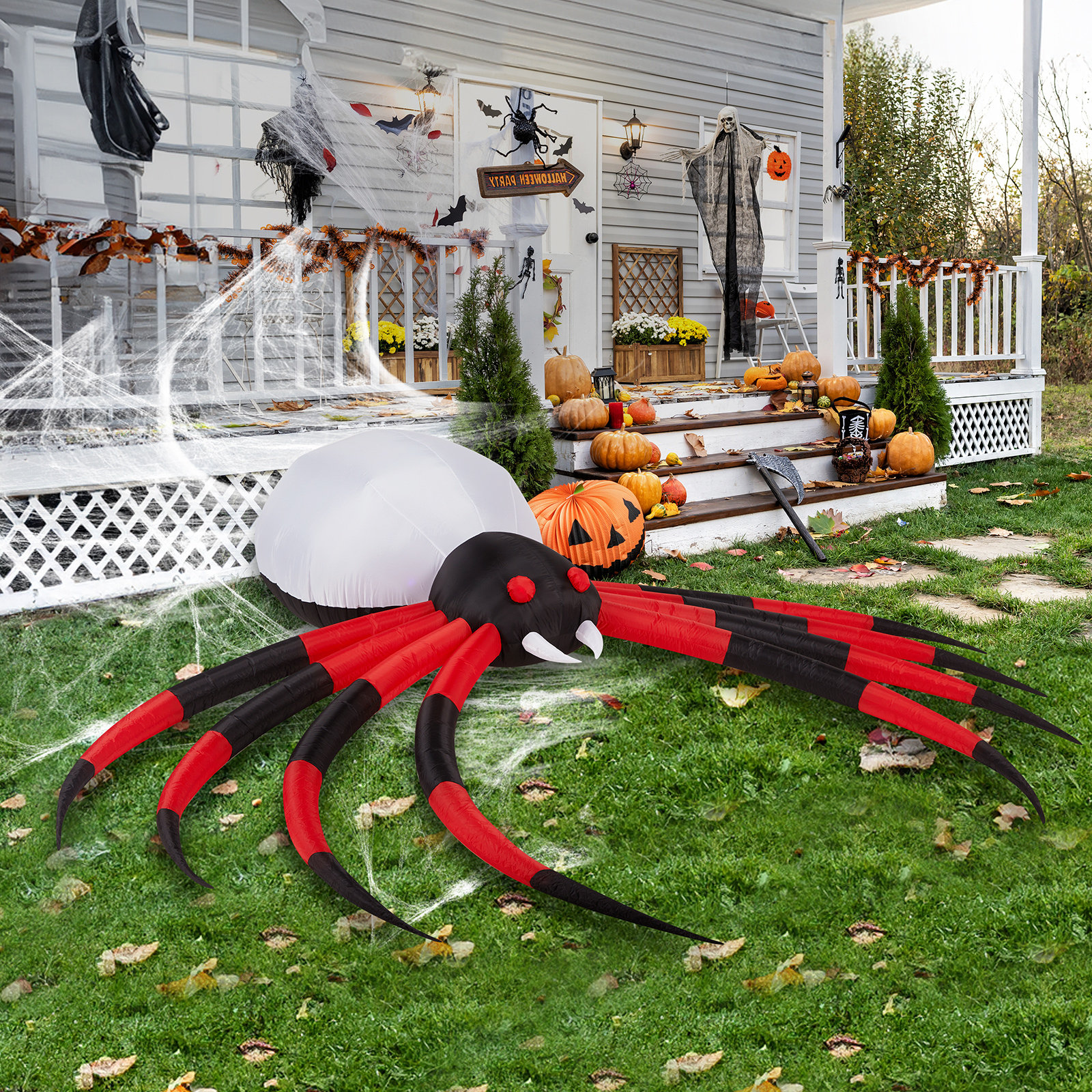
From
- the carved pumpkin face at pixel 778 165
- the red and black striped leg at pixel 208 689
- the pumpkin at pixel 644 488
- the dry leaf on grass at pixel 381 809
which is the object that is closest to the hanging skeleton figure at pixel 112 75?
the pumpkin at pixel 644 488

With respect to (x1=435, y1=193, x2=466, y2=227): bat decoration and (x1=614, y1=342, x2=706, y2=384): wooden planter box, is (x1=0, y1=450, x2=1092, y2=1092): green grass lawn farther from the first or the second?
(x1=614, y1=342, x2=706, y2=384): wooden planter box

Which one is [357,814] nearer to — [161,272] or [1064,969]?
[1064,969]

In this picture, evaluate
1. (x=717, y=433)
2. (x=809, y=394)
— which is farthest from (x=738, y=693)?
(x=809, y=394)

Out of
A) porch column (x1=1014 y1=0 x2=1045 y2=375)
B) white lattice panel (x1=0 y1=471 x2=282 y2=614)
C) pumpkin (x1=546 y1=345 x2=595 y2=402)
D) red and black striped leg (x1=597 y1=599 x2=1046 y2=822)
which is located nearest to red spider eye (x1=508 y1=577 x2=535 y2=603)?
red and black striped leg (x1=597 y1=599 x2=1046 y2=822)

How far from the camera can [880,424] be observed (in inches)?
300

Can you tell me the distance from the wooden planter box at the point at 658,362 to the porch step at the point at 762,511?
11.1 feet

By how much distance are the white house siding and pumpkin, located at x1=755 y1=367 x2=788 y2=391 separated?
2457 millimetres

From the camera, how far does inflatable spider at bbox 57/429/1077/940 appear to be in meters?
2.42

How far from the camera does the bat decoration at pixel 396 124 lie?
8.27 meters

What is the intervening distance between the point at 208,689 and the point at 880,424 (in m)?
6.02

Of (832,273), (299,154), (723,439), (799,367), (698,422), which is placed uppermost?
(299,154)

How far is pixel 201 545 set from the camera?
5188 mm

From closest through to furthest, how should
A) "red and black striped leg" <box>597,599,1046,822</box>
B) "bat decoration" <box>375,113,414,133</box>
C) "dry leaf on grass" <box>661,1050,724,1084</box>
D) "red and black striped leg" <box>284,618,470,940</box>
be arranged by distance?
"dry leaf on grass" <box>661,1050,724,1084</box>, "red and black striped leg" <box>284,618,470,940</box>, "red and black striped leg" <box>597,599,1046,822</box>, "bat decoration" <box>375,113,414,133</box>

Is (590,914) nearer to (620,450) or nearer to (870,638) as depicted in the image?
(870,638)
